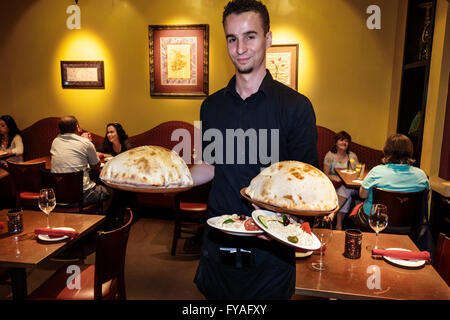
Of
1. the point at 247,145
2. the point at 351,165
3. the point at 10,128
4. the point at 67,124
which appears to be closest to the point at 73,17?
the point at 10,128

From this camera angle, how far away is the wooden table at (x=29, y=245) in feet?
6.34

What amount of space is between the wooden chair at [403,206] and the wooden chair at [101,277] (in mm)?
1929

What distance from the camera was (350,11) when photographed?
4863mm

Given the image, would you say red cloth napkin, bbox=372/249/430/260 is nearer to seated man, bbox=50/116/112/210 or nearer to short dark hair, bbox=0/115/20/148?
Answer: seated man, bbox=50/116/112/210

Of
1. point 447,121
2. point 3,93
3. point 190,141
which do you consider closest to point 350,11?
point 447,121

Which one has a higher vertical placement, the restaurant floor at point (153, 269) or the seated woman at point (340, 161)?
the seated woman at point (340, 161)

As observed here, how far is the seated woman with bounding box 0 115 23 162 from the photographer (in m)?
5.31

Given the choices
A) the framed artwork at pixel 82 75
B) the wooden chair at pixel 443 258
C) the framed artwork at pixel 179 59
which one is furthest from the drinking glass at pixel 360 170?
the framed artwork at pixel 82 75

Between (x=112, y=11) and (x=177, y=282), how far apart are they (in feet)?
14.1

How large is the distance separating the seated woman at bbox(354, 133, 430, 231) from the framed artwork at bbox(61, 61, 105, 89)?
14.6 ft

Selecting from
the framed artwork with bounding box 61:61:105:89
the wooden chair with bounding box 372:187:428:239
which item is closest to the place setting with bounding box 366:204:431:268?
the wooden chair with bounding box 372:187:428:239

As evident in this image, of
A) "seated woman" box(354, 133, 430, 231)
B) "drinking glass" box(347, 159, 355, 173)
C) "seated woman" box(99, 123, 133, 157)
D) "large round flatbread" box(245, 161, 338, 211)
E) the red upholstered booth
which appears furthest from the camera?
the red upholstered booth

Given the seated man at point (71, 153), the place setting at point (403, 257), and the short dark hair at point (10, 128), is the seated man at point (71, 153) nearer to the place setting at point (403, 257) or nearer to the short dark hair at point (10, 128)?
the short dark hair at point (10, 128)

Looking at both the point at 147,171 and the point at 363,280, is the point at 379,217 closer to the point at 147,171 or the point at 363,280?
the point at 363,280
